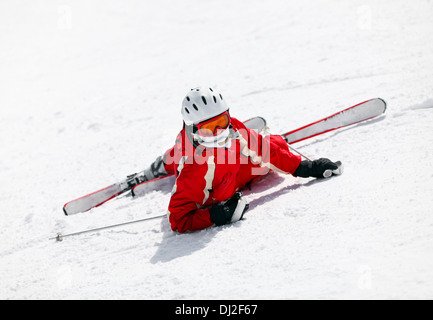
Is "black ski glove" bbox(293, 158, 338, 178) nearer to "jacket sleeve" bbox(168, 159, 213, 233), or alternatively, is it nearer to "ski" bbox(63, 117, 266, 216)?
"jacket sleeve" bbox(168, 159, 213, 233)

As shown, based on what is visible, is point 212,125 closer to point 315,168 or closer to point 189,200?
point 189,200

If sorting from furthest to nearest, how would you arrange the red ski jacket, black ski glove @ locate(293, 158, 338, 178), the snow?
black ski glove @ locate(293, 158, 338, 178) < the red ski jacket < the snow

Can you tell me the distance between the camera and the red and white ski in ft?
18.7

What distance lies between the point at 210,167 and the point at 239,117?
3159 mm

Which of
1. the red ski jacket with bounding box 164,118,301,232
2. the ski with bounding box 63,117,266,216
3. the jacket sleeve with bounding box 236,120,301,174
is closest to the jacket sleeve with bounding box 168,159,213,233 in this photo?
the red ski jacket with bounding box 164,118,301,232

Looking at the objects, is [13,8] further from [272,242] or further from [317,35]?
[272,242]

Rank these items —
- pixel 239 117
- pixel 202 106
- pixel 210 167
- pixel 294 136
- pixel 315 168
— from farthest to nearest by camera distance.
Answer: pixel 239 117 < pixel 294 136 < pixel 315 168 < pixel 210 167 < pixel 202 106

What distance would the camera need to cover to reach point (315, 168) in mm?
4645

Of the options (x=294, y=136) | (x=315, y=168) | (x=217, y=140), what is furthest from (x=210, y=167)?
(x=294, y=136)

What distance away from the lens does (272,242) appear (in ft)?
12.6

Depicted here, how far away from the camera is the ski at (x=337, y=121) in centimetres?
569

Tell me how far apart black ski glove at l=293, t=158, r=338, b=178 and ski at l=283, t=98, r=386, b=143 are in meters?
1.06

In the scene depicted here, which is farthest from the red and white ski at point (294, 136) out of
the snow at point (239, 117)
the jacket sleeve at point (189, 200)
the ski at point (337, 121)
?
the jacket sleeve at point (189, 200)
